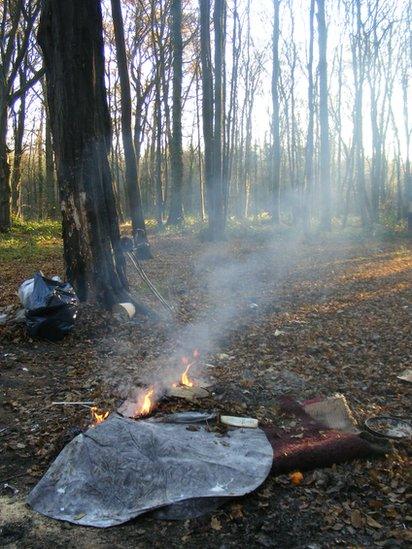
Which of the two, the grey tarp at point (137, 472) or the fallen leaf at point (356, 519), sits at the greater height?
the grey tarp at point (137, 472)

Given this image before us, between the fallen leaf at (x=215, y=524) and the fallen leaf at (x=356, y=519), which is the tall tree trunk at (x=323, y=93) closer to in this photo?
the fallen leaf at (x=356, y=519)

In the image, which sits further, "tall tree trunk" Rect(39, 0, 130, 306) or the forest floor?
"tall tree trunk" Rect(39, 0, 130, 306)

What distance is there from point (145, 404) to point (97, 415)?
0.44 meters

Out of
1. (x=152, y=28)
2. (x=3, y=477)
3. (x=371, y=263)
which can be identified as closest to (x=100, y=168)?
(x=3, y=477)

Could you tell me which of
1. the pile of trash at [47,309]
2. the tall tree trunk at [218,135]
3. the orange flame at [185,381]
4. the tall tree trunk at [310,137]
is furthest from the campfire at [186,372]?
the tall tree trunk at [310,137]

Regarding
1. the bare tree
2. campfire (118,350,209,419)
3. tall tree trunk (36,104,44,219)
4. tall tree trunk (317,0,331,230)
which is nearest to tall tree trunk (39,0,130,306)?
the bare tree

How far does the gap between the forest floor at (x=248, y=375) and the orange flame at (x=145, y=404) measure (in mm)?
312

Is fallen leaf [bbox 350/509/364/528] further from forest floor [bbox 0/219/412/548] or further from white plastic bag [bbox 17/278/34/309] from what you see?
white plastic bag [bbox 17/278/34/309]

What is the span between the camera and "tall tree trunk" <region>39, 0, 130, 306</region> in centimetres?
685

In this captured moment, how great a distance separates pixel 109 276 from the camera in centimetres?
727

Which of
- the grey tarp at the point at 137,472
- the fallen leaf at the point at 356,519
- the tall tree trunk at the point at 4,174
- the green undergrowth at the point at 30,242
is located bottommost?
the fallen leaf at the point at 356,519

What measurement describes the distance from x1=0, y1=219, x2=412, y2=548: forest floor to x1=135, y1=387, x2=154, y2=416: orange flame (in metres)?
0.31

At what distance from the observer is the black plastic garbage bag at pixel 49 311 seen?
606cm

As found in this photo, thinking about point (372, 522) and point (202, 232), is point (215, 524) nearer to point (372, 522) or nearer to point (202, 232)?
point (372, 522)
